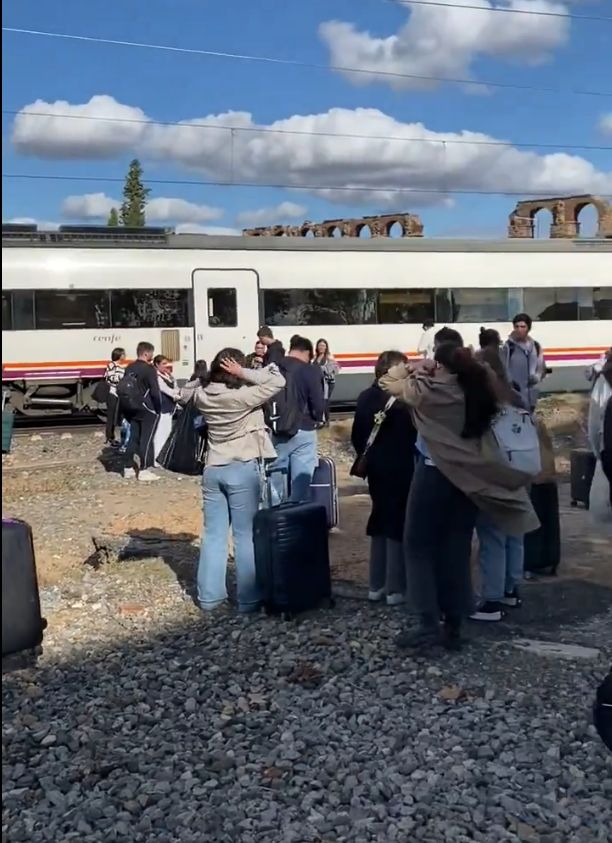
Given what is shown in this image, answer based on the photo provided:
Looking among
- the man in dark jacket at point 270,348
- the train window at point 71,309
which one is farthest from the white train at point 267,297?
the man in dark jacket at point 270,348

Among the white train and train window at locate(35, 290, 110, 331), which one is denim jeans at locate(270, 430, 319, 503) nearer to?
the white train

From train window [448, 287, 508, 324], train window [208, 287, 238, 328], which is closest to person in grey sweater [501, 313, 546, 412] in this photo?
train window [208, 287, 238, 328]

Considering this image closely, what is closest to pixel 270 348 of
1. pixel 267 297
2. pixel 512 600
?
pixel 512 600

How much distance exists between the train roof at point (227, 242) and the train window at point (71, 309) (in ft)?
2.85

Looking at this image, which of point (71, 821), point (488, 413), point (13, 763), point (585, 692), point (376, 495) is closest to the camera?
point (71, 821)

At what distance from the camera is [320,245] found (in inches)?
806

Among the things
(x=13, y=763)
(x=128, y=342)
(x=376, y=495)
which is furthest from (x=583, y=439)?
(x=13, y=763)

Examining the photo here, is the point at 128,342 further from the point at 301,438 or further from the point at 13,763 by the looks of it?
the point at 13,763

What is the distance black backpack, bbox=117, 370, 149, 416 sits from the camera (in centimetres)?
1235

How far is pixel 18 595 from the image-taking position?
2.76 meters

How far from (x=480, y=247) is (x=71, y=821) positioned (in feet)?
62.2

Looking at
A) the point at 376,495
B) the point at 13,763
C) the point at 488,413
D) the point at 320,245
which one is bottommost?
the point at 13,763

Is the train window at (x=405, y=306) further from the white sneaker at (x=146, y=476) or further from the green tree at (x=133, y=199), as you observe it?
the green tree at (x=133, y=199)

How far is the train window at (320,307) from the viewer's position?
65.6ft
